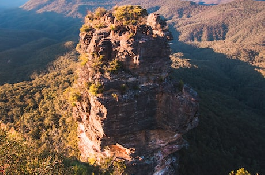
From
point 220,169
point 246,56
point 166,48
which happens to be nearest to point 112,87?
point 166,48

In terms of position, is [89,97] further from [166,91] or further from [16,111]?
[16,111]

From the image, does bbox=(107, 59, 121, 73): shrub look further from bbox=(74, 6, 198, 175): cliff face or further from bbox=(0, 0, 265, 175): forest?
bbox=(0, 0, 265, 175): forest

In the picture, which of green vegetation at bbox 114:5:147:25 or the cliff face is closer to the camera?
the cliff face

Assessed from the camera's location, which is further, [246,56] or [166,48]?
[246,56]

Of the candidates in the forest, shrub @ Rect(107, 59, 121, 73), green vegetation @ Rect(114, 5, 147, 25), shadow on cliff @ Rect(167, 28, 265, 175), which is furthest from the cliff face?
shadow on cliff @ Rect(167, 28, 265, 175)

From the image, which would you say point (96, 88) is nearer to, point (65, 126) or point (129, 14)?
point (129, 14)

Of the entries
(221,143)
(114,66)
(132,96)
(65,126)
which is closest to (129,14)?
(114,66)
